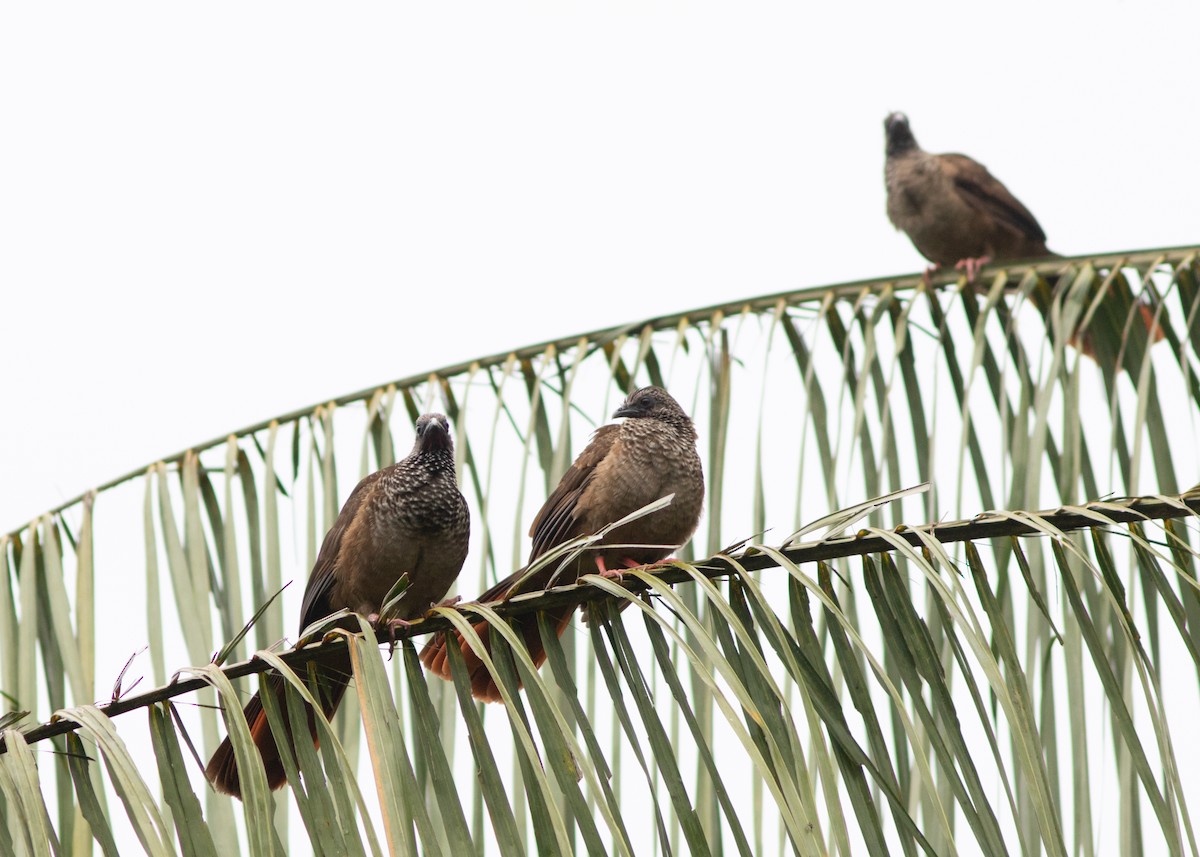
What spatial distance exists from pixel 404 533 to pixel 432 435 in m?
0.33

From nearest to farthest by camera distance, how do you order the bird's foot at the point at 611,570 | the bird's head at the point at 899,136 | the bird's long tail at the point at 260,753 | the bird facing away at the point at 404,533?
the bird's foot at the point at 611,570, the bird's long tail at the point at 260,753, the bird facing away at the point at 404,533, the bird's head at the point at 899,136

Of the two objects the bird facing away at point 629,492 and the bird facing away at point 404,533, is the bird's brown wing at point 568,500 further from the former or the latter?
the bird facing away at point 404,533

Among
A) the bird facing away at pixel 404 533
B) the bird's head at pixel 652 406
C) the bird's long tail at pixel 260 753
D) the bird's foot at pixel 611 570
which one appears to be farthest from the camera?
the bird's head at pixel 652 406

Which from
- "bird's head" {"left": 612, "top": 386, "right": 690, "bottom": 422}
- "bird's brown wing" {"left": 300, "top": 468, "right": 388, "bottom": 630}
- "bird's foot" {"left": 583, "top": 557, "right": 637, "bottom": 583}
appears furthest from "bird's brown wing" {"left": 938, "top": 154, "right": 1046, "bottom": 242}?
"bird's brown wing" {"left": 300, "top": 468, "right": 388, "bottom": 630}

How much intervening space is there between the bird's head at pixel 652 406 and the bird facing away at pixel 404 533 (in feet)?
1.85

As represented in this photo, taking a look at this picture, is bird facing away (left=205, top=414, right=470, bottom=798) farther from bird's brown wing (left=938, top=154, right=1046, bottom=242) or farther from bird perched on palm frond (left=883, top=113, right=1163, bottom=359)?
bird's brown wing (left=938, top=154, right=1046, bottom=242)

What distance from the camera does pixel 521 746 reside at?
2.27 meters

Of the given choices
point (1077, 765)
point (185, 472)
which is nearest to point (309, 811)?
point (1077, 765)

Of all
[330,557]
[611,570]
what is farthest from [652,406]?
[611,570]

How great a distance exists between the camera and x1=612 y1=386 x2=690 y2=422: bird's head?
→ 4.44 metres

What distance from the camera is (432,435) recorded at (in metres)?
4.28

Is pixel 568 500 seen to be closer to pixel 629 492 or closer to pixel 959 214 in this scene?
pixel 629 492

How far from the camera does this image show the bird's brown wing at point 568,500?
4.31 meters

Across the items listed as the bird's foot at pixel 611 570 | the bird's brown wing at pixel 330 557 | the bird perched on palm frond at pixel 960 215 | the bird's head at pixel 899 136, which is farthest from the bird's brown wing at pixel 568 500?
the bird's head at pixel 899 136
